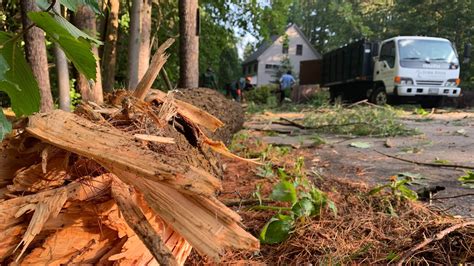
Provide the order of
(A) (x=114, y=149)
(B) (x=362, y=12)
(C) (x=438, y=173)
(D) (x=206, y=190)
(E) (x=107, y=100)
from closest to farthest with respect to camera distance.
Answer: (D) (x=206, y=190), (A) (x=114, y=149), (E) (x=107, y=100), (C) (x=438, y=173), (B) (x=362, y=12)

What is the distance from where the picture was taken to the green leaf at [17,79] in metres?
0.86

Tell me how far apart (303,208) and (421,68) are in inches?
527

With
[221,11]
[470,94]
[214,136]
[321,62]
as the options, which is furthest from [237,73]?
[214,136]

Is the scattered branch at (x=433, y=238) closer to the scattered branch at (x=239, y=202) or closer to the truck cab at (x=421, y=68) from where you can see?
the scattered branch at (x=239, y=202)

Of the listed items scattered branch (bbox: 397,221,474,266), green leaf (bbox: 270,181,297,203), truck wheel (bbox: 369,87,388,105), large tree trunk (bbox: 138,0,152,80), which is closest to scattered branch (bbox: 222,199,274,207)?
green leaf (bbox: 270,181,297,203)

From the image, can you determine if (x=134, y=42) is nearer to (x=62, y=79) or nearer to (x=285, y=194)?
(x=62, y=79)

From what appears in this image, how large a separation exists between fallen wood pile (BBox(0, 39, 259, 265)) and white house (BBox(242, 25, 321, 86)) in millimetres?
47451

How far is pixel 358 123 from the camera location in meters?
7.19

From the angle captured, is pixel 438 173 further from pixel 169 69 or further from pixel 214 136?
pixel 169 69

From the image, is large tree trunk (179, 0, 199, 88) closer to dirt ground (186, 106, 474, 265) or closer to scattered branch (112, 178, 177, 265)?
dirt ground (186, 106, 474, 265)

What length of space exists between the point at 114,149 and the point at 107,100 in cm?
87

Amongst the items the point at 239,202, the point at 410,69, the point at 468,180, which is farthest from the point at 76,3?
the point at 410,69

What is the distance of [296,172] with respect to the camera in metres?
3.48

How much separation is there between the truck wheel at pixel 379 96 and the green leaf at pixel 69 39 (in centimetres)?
1509
